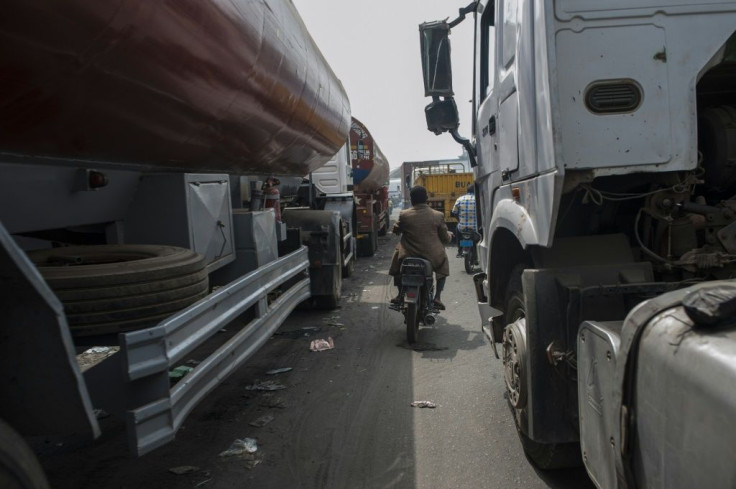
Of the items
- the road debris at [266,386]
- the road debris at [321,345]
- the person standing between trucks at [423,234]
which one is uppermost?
the person standing between trucks at [423,234]

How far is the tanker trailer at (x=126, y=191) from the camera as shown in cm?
168

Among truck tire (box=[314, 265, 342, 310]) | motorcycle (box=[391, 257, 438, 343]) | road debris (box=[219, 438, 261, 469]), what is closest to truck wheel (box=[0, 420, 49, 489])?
road debris (box=[219, 438, 261, 469])

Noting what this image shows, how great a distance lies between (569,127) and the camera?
2.33 meters

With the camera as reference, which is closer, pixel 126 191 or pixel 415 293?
pixel 126 191

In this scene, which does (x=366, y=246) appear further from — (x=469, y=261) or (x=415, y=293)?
(x=415, y=293)

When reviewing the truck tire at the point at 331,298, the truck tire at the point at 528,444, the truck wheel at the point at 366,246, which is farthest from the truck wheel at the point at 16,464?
the truck wheel at the point at 366,246

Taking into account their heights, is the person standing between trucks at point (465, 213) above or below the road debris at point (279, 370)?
above

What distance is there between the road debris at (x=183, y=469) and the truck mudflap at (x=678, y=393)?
7.87ft

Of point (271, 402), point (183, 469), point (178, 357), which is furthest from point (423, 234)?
point (178, 357)

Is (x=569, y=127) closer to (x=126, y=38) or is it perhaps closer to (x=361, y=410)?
(x=126, y=38)

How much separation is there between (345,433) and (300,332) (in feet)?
9.21

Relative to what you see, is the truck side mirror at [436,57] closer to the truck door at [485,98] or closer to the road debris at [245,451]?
the truck door at [485,98]

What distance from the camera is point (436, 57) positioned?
3658mm

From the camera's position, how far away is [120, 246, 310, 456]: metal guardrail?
2189mm
